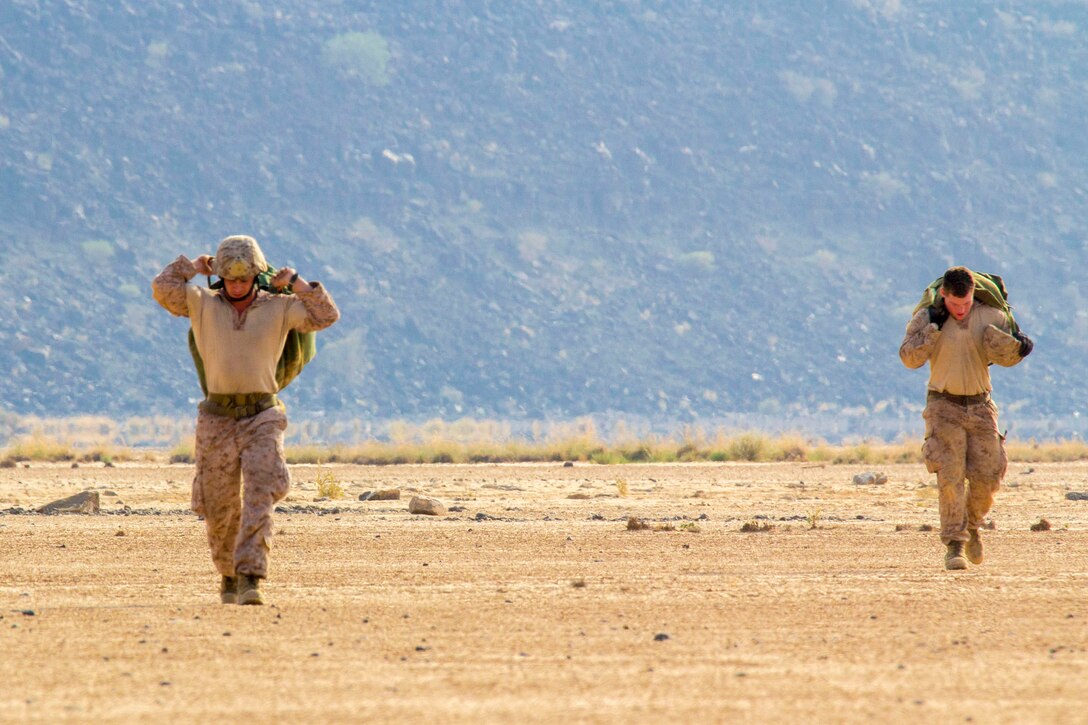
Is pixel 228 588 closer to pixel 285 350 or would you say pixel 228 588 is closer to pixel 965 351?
pixel 285 350

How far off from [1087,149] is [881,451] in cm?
4468

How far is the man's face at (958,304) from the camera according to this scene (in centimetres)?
1296

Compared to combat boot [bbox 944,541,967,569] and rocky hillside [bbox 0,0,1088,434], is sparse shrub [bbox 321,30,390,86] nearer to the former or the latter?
rocky hillside [bbox 0,0,1088,434]

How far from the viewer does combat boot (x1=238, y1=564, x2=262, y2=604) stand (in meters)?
A: 10.7

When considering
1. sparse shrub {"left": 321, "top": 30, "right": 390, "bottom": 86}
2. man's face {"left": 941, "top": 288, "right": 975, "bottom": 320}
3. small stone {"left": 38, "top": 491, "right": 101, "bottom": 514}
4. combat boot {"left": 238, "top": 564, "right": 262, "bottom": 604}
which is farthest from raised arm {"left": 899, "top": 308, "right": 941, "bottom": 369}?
sparse shrub {"left": 321, "top": 30, "right": 390, "bottom": 86}

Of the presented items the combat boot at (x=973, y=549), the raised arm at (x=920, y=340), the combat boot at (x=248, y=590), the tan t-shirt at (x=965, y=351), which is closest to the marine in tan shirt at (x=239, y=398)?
the combat boot at (x=248, y=590)

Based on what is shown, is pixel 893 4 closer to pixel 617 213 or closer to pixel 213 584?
pixel 617 213

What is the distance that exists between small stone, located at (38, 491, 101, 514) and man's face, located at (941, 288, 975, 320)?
10.8 m

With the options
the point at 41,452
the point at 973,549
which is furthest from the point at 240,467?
the point at 41,452

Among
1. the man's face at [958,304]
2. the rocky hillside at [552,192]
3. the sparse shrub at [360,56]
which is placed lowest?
the man's face at [958,304]

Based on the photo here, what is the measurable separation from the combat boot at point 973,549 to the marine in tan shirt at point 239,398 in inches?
191

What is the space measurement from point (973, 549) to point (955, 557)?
19 centimetres

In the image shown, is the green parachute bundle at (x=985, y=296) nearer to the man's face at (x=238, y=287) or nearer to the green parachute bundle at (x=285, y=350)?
the green parachute bundle at (x=285, y=350)

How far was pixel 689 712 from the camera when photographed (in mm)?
7055
